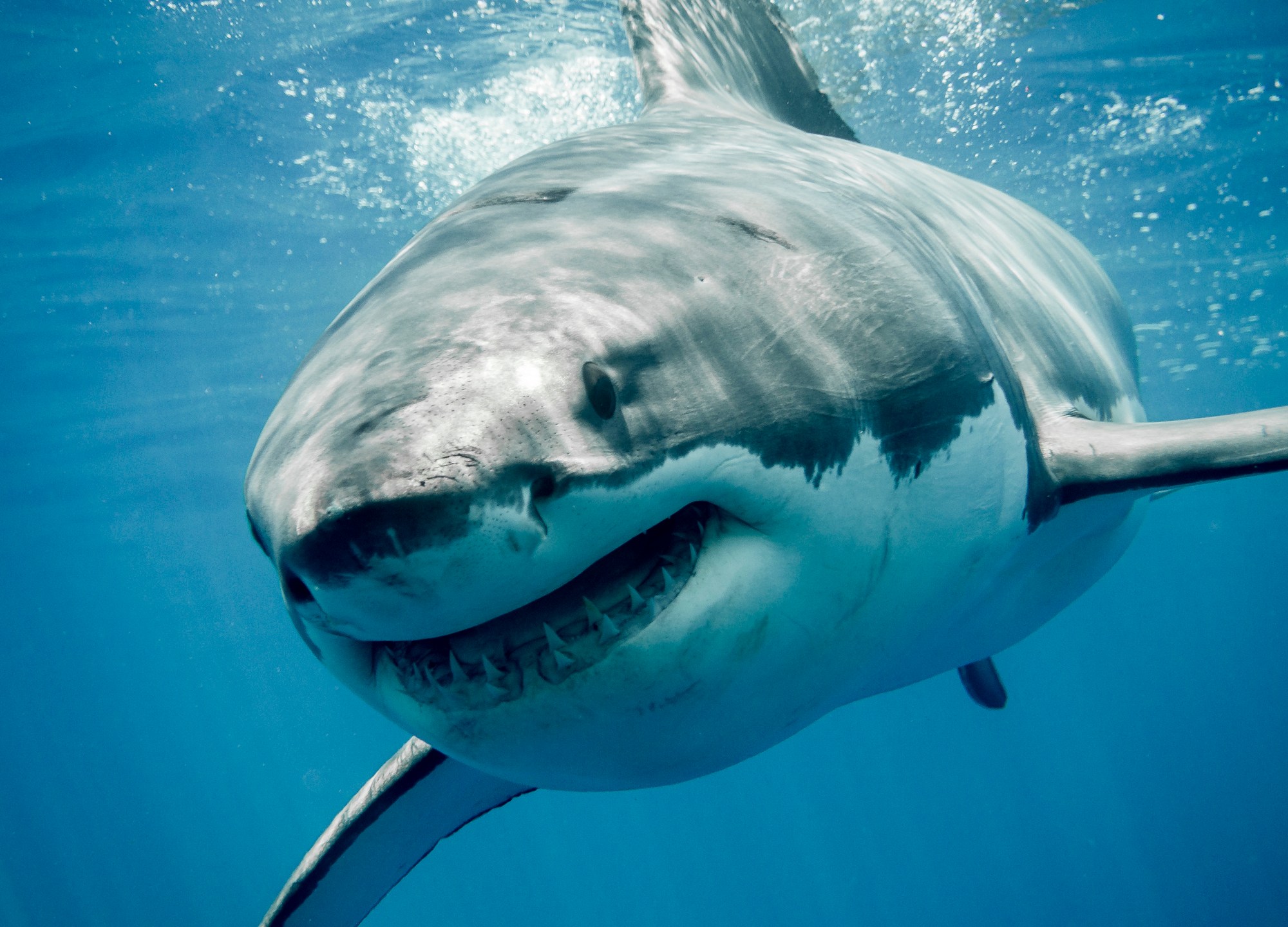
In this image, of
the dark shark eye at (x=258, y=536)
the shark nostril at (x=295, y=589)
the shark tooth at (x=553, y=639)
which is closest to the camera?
the shark nostril at (x=295, y=589)

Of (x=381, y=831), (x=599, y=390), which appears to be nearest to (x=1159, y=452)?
(x=599, y=390)

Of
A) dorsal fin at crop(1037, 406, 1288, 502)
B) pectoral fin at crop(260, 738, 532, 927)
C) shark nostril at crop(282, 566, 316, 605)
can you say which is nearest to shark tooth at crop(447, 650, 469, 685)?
shark nostril at crop(282, 566, 316, 605)

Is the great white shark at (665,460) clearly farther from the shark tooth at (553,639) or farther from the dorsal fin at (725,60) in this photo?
the dorsal fin at (725,60)

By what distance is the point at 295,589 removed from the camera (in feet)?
4.24

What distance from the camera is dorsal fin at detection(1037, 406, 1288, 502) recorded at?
2.17m

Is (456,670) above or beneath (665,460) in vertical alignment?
beneath

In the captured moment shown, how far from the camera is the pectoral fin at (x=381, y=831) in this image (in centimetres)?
339

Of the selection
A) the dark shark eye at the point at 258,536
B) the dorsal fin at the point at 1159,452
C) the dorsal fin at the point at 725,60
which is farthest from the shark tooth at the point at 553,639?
the dorsal fin at the point at 725,60

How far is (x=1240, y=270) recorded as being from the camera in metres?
18.9

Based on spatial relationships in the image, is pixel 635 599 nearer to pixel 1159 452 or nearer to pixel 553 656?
pixel 553 656

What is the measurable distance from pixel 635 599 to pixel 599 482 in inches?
11.1

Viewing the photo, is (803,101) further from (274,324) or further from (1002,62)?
(274,324)

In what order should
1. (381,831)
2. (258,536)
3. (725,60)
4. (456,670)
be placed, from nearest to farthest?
1. (456,670)
2. (258,536)
3. (381,831)
4. (725,60)

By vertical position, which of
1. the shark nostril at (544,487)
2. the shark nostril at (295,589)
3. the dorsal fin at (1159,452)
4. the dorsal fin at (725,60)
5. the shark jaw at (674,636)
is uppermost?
the dorsal fin at (725,60)
